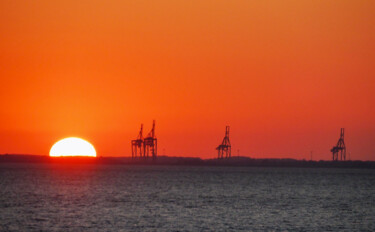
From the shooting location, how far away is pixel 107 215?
192 ft

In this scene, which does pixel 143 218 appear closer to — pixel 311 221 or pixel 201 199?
pixel 311 221

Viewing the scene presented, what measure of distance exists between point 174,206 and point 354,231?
2201 centimetres

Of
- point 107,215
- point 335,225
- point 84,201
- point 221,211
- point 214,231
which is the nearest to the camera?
point 214,231

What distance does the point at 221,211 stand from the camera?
64.2m

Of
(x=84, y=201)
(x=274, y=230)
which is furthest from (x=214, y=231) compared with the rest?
(x=84, y=201)

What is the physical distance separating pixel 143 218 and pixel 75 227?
27.2 feet

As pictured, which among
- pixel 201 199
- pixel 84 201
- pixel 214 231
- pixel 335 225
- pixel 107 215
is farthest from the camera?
pixel 201 199

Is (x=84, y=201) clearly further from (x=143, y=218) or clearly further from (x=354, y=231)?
(x=354, y=231)

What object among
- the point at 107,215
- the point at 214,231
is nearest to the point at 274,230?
the point at 214,231

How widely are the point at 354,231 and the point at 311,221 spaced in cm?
636

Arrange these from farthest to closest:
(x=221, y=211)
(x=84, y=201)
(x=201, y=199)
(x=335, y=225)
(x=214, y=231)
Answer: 1. (x=201, y=199)
2. (x=84, y=201)
3. (x=221, y=211)
4. (x=335, y=225)
5. (x=214, y=231)

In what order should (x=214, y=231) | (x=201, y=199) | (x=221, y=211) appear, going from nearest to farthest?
(x=214, y=231), (x=221, y=211), (x=201, y=199)

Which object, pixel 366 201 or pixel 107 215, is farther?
pixel 366 201

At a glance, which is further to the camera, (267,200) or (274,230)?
(267,200)
